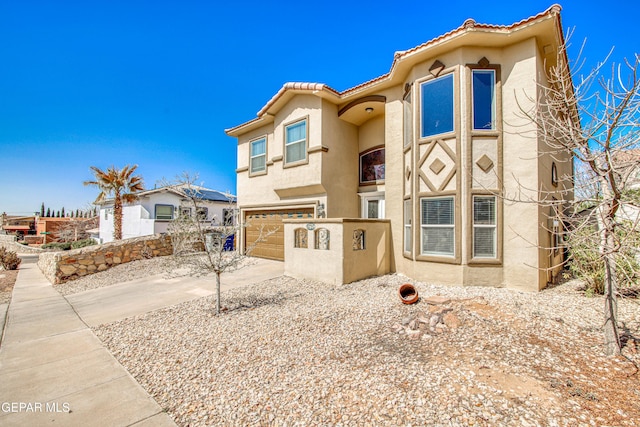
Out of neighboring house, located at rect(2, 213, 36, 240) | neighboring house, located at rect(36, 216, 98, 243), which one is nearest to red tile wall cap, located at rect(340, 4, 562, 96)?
neighboring house, located at rect(36, 216, 98, 243)

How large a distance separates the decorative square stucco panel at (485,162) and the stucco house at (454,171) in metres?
0.03

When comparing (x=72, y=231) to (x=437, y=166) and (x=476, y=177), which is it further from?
(x=476, y=177)

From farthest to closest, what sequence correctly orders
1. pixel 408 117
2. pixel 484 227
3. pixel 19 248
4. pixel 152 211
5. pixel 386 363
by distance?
pixel 152 211
pixel 19 248
pixel 408 117
pixel 484 227
pixel 386 363

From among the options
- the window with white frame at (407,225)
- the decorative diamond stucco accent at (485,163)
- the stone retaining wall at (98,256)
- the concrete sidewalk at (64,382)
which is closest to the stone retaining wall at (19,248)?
the stone retaining wall at (98,256)

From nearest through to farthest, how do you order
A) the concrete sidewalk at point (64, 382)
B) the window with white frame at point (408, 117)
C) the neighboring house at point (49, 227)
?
the concrete sidewalk at point (64, 382), the window with white frame at point (408, 117), the neighboring house at point (49, 227)

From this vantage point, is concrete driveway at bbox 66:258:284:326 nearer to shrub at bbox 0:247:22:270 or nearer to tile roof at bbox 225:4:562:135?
tile roof at bbox 225:4:562:135

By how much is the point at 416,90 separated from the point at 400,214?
4060 mm

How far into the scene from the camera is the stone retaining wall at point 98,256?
1121cm

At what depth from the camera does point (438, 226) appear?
8.66 meters

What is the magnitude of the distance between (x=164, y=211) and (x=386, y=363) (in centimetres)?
2553

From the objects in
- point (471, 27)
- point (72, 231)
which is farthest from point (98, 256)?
point (72, 231)

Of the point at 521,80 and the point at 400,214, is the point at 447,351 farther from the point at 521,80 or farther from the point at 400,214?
the point at 521,80

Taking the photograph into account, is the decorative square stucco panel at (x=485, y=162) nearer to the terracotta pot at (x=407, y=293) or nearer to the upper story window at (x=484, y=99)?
the upper story window at (x=484, y=99)

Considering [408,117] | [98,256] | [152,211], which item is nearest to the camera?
[408,117]
